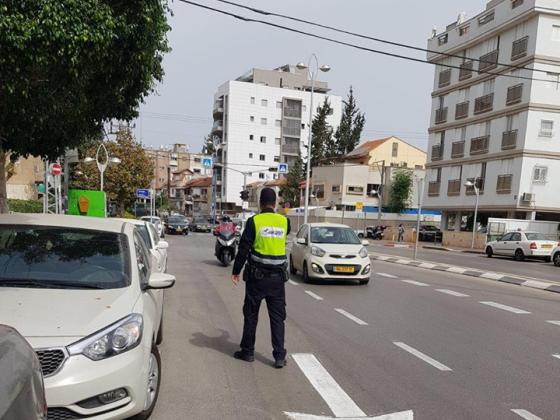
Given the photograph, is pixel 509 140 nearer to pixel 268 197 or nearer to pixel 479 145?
pixel 479 145

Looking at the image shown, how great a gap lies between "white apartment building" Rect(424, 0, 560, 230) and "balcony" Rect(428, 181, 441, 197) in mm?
86

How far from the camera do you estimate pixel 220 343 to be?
6.59 meters

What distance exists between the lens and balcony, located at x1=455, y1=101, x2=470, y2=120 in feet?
134

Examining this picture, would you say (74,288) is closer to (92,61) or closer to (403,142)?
(92,61)

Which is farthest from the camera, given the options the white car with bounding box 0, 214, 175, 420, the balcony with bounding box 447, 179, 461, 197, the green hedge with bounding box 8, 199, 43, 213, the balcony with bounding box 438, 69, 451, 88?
the balcony with bounding box 438, 69, 451, 88

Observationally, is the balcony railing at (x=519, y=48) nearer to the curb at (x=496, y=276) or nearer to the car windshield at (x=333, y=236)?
the curb at (x=496, y=276)

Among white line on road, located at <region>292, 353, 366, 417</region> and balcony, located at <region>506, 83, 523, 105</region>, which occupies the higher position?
balcony, located at <region>506, 83, 523, 105</region>

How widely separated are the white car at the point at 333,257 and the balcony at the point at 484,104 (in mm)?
29409

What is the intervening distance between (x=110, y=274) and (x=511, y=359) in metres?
4.80

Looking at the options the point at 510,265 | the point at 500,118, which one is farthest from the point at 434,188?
the point at 510,265

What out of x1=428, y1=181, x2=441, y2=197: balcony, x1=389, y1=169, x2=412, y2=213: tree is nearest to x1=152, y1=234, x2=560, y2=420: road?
x1=428, y1=181, x2=441, y2=197: balcony

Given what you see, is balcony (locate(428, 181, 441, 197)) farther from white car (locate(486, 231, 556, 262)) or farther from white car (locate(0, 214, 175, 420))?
white car (locate(0, 214, 175, 420))

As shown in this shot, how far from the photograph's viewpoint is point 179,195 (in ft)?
368

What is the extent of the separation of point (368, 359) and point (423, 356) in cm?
74
